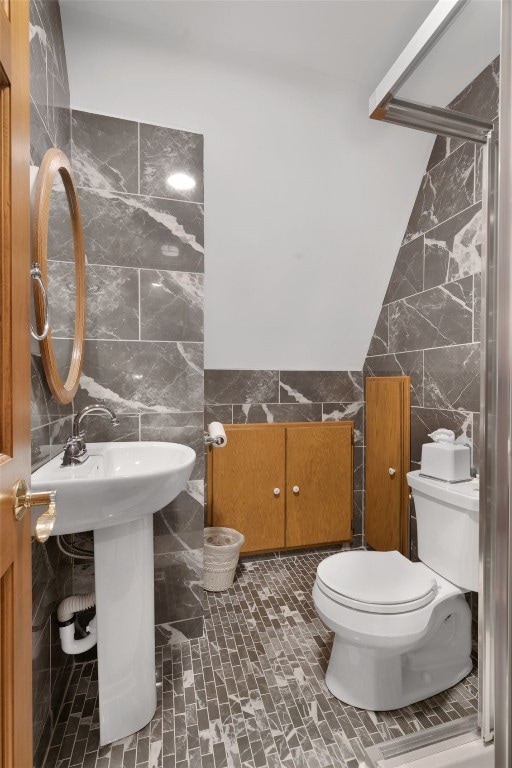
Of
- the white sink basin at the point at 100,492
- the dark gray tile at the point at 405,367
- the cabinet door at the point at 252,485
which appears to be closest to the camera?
the white sink basin at the point at 100,492

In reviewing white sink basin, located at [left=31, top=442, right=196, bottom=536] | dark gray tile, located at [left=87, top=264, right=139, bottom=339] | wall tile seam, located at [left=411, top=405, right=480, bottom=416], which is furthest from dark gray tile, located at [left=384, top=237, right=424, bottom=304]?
white sink basin, located at [left=31, top=442, right=196, bottom=536]

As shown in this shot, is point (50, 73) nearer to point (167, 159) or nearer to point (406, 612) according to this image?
point (167, 159)

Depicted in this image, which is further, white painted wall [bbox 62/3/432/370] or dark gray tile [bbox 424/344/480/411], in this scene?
dark gray tile [bbox 424/344/480/411]

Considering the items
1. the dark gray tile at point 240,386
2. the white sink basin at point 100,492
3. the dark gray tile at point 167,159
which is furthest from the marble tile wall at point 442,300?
the white sink basin at point 100,492

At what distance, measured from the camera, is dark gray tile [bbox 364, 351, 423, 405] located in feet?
6.63

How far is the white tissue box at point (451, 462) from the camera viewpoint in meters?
1.54

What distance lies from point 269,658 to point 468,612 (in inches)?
32.4

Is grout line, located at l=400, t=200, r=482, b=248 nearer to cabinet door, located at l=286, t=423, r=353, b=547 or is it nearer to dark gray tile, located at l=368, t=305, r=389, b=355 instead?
dark gray tile, located at l=368, t=305, r=389, b=355

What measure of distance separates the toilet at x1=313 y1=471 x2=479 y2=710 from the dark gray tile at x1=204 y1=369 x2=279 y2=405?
1.15 meters

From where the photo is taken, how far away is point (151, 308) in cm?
164

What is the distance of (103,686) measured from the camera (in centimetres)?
120

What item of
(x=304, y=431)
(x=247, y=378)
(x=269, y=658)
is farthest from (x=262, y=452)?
(x=269, y=658)

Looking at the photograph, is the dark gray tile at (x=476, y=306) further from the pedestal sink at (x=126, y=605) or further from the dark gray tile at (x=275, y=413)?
the pedestal sink at (x=126, y=605)

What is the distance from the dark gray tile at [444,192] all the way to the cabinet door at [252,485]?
1453mm
